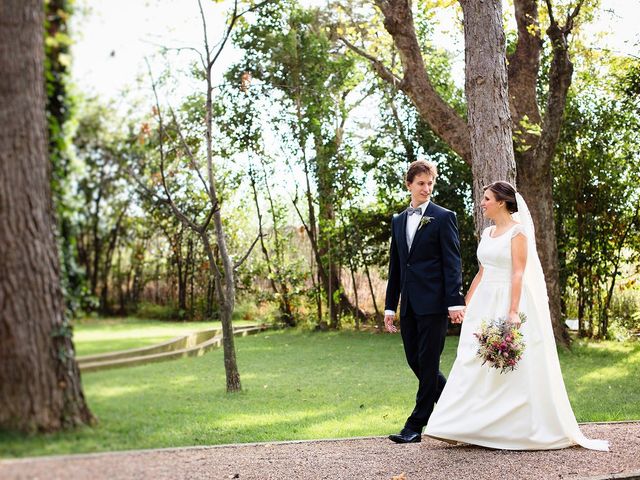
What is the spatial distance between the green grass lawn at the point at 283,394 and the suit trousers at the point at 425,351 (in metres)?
0.65

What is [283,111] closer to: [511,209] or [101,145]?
[511,209]

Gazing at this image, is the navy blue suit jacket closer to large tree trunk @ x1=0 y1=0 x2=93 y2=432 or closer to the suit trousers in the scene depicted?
the suit trousers

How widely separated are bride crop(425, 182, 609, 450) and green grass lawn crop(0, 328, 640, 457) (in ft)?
3.16

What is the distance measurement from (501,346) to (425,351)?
0.52m

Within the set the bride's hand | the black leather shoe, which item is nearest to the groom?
the black leather shoe

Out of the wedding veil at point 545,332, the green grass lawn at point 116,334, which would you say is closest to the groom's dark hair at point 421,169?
the wedding veil at point 545,332

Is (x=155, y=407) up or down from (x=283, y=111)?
down

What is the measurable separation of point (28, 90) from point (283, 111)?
4238 millimetres

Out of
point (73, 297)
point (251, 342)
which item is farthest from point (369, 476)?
point (251, 342)

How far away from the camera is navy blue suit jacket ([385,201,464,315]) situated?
4.54 metres

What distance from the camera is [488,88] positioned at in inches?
247

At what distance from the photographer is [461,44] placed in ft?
40.5

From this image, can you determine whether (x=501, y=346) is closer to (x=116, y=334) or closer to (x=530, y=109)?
(x=116, y=334)

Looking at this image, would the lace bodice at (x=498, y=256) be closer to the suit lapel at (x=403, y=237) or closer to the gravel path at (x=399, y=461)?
the suit lapel at (x=403, y=237)
